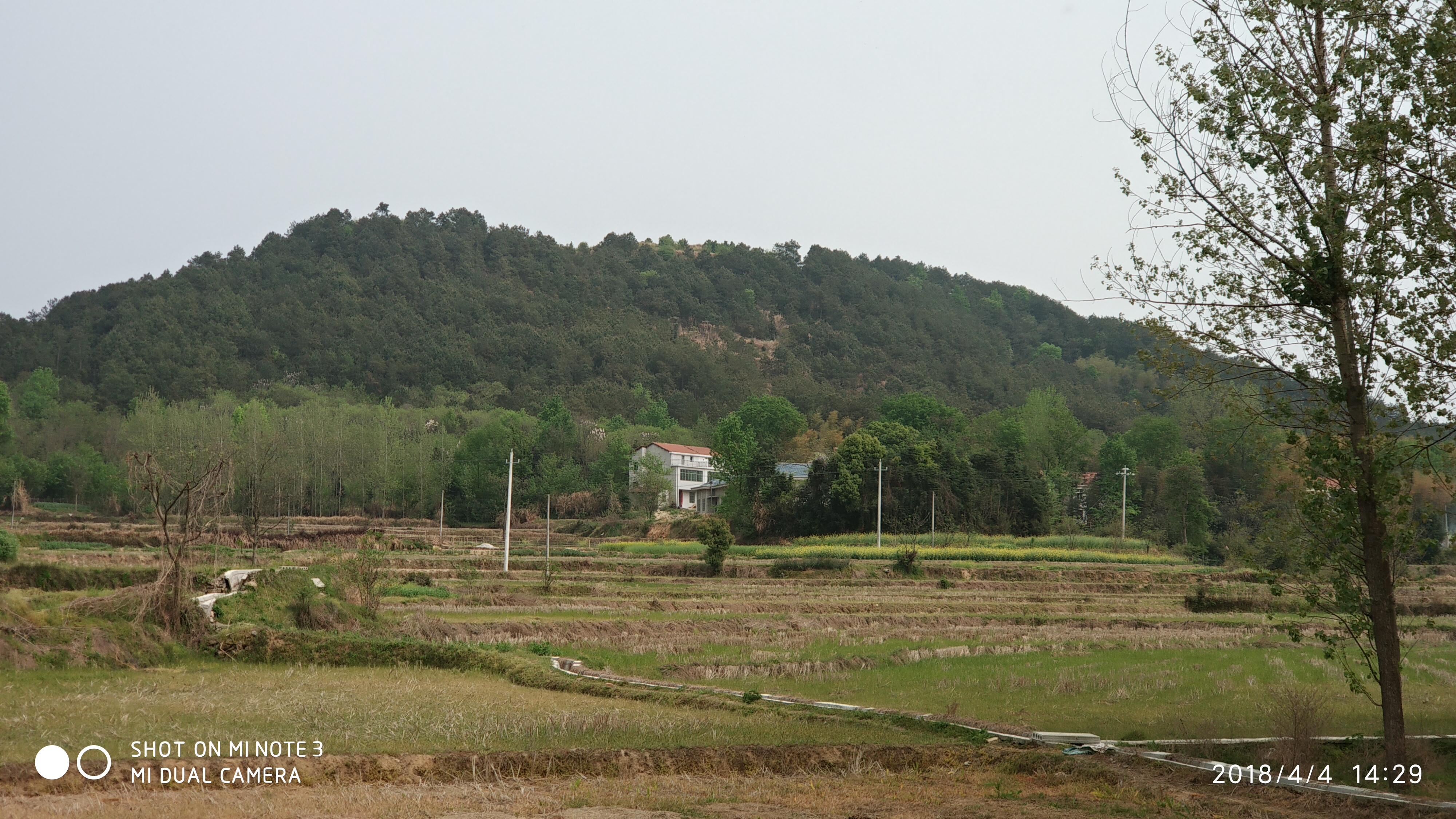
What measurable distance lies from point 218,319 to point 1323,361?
141110 mm

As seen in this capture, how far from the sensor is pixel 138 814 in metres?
8.10

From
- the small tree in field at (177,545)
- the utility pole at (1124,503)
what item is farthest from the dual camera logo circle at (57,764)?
the utility pole at (1124,503)

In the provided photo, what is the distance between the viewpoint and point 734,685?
18.2 meters

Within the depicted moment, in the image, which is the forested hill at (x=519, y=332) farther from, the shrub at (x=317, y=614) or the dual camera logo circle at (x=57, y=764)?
the dual camera logo circle at (x=57, y=764)

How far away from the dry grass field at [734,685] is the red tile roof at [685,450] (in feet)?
178

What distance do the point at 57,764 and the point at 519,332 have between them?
142549 mm

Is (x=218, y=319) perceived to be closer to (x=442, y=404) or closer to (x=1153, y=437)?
(x=442, y=404)

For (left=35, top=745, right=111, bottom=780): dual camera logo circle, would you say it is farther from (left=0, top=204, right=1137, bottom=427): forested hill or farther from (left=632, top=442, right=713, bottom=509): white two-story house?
(left=0, top=204, right=1137, bottom=427): forested hill

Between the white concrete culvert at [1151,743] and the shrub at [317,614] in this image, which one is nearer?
the white concrete culvert at [1151,743]

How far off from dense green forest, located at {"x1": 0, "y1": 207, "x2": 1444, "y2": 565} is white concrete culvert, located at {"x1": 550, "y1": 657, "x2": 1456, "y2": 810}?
262 centimetres

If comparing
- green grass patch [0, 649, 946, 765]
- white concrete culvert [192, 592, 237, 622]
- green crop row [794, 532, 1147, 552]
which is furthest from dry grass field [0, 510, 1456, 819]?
green crop row [794, 532, 1147, 552]

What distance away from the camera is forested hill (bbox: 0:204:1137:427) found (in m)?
122

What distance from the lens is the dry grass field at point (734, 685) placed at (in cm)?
1016

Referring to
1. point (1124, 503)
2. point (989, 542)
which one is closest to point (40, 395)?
point (989, 542)
